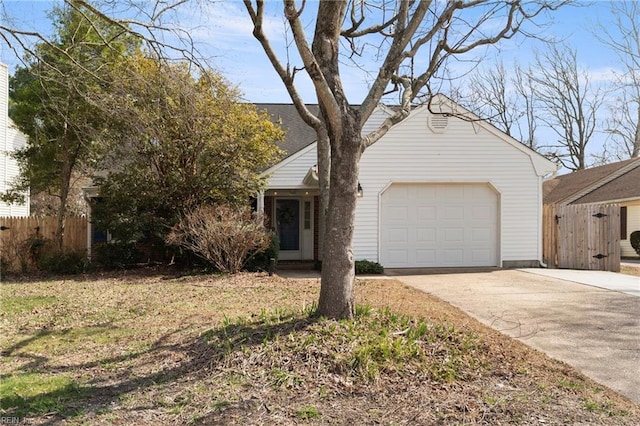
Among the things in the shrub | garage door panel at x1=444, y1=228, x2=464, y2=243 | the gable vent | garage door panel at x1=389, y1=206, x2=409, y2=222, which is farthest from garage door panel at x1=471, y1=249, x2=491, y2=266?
the shrub

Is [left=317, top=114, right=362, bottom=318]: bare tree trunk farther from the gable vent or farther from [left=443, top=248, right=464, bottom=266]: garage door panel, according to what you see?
[left=443, top=248, right=464, bottom=266]: garage door panel

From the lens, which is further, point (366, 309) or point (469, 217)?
point (469, 217)

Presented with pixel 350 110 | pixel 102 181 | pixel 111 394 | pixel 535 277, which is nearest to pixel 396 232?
pixel 535 277

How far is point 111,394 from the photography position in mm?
4434

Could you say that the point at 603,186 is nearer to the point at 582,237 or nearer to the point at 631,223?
the point at 631,223

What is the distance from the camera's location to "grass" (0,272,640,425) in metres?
3.97

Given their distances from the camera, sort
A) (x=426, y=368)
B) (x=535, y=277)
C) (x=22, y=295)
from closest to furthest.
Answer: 1. (x=426, y=368)
2. (x=22, y=295)
3. (x=535, y=277)

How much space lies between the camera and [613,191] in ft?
72.6

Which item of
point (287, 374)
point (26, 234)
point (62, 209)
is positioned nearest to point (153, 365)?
point (287, 374)

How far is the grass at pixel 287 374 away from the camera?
156 inches

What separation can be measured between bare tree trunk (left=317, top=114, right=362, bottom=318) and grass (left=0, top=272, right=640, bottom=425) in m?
0.26

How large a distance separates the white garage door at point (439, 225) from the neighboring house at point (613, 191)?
9.39 m

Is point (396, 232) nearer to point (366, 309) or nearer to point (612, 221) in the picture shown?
point (612, 221)

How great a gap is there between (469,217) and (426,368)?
10395 millimetres
